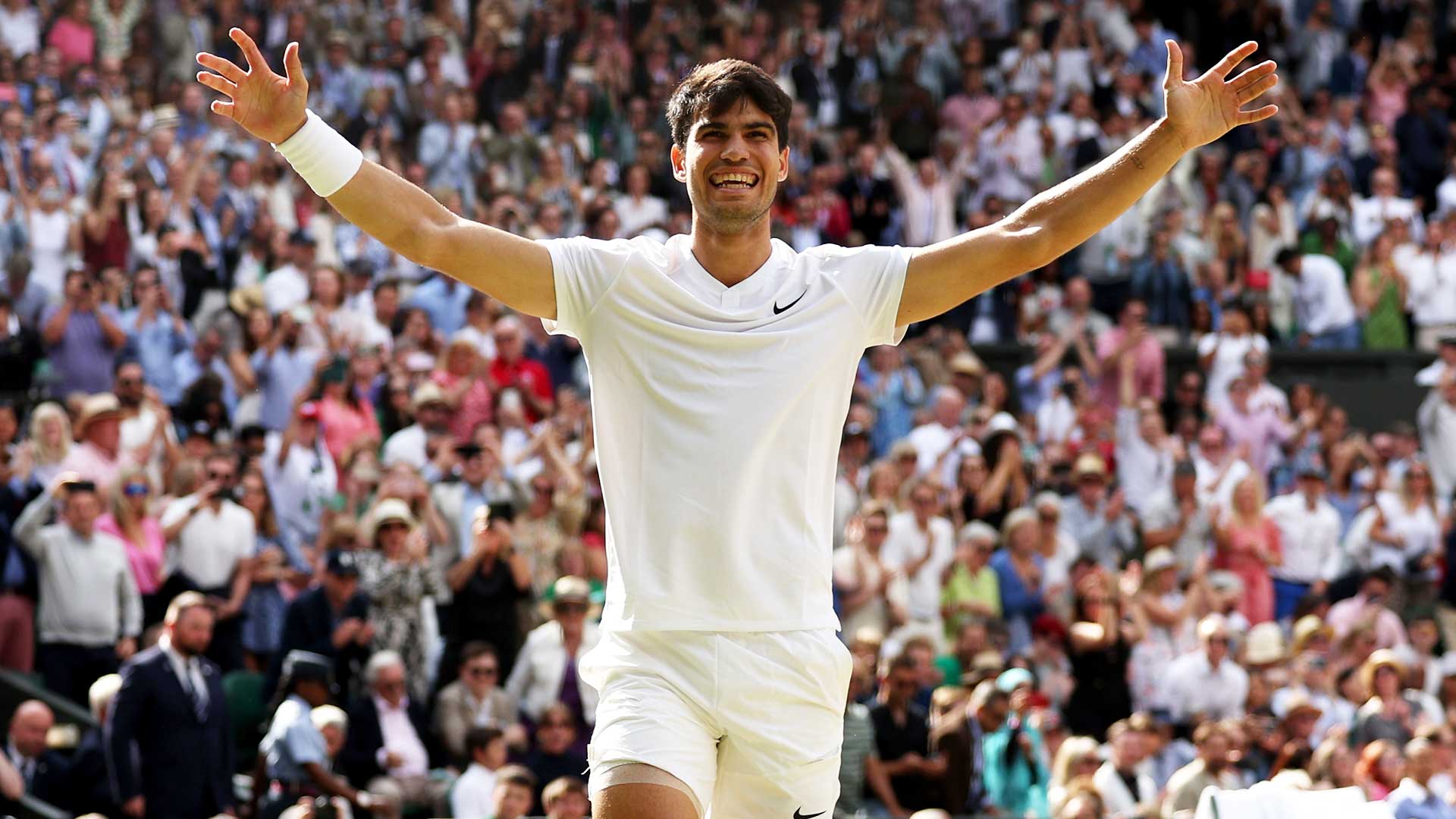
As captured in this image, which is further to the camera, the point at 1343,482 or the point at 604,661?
the point at 1343,482

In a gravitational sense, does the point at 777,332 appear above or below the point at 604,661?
above

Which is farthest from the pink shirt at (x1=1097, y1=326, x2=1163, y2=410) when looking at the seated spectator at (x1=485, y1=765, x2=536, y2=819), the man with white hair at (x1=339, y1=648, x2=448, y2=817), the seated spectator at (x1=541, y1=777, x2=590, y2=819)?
the seated spectator at (x1=541, y1=777, x2=590, y2=819)

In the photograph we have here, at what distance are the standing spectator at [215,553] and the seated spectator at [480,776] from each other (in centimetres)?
174

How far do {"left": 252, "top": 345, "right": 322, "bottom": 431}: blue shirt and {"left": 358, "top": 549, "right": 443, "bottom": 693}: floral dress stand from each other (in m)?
2.27

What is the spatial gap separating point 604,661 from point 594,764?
0.21 m

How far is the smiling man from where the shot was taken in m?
4.43

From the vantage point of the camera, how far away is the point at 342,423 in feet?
45.7

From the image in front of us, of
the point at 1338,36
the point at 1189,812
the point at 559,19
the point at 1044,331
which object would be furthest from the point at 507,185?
the point at 1338,36

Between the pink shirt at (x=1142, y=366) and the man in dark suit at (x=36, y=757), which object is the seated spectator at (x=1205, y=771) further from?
the man in dark suit at (x=36, y=757)

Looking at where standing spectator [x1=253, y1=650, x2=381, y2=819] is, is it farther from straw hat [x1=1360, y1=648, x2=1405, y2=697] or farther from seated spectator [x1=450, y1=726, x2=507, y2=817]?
straw hat [x1=1360, y1=648, x2=1405, y2=697]

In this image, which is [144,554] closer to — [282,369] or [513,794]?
[282,369]

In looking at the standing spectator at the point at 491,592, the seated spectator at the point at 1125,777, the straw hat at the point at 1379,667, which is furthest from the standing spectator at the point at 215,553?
the straw hat at the point at 1379,667

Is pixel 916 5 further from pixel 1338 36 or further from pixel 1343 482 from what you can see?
pixel 1343 482

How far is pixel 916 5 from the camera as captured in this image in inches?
857
